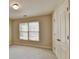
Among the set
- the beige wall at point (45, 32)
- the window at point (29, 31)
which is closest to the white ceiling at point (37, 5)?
the beige wall at point (45, 32)

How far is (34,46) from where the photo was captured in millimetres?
9023

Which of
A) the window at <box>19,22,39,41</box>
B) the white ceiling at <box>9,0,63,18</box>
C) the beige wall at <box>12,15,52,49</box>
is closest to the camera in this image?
the white ceiling at <box>9,0,63,18</box>

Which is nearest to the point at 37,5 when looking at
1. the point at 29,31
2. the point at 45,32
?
the point at 45,32

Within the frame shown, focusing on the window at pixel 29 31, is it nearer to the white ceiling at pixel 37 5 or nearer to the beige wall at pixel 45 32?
the beige wall at pixel 45 32

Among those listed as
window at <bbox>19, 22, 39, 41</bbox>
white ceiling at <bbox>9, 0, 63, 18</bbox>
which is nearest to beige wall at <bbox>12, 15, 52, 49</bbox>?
window at <bbox>19, 22, 39, 41</bbox>

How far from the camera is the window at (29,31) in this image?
887 cm

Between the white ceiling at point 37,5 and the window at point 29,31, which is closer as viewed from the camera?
the white ceiling at point 37,5

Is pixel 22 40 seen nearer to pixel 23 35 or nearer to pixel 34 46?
pixel 23 35

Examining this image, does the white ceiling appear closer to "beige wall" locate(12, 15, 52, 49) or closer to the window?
"beige wall" locate(12, 15, 52, 49)

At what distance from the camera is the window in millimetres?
8873

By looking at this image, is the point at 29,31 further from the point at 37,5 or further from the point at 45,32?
the point at 37,5
